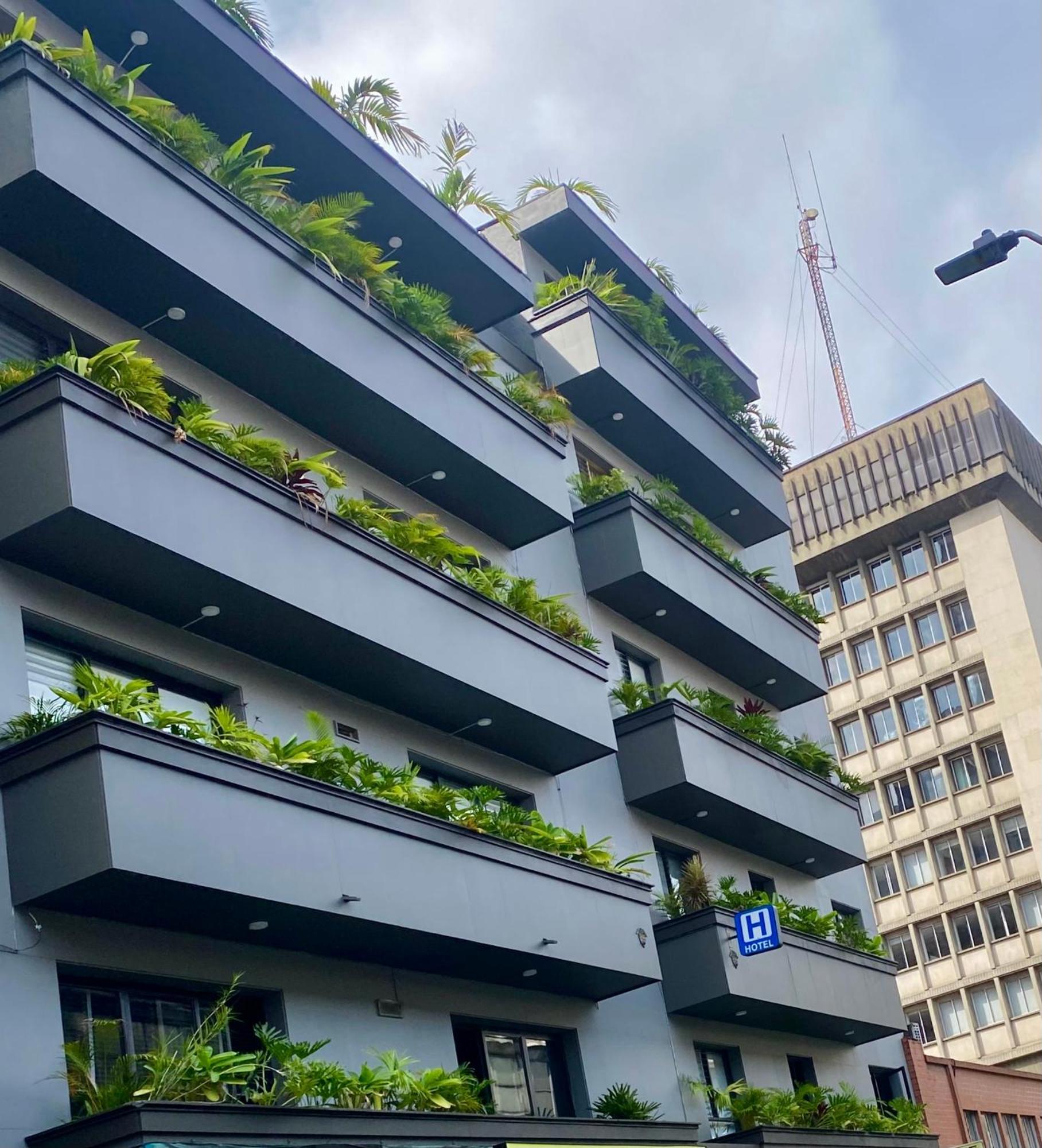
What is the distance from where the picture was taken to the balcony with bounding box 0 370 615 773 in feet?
53.5

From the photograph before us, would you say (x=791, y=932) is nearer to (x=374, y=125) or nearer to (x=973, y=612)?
(x=374, y=125)

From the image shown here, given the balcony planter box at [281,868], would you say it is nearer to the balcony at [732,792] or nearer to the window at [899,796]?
the balcony at [732,792]

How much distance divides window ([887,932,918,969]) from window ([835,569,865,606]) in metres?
13.8

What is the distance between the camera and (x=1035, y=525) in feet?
219

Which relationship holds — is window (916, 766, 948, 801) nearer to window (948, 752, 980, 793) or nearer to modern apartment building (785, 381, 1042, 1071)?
modern apartment building (785, 381, 1042, 1071)

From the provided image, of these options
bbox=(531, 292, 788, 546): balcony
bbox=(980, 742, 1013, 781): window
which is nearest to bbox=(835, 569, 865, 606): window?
bbox=(980, 742, 1013, 781): window

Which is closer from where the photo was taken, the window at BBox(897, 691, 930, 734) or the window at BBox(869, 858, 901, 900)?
the window at BBox(869, 858, 901, 900)

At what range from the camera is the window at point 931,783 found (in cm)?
6316

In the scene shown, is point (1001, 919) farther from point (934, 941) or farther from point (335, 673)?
point (335, 673)

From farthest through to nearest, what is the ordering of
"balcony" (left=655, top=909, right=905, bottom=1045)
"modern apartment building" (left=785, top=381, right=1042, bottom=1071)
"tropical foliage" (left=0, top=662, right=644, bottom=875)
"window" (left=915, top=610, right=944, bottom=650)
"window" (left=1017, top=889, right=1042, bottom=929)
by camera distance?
1. "window" (left=915, top=610, right=944, bottom=650)
2. "modern apartment building" (left=785, top=381, right=1042, bottom=1071)
3. "window" (left=1017, top=889, right=1042, bottom=929)
4. "balcony" (left=655, top=909, right=905, bottom=1045)
5. "tropical foliage" (left=0, top=662, right=644, bottom=875)

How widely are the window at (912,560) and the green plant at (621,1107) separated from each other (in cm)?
4535

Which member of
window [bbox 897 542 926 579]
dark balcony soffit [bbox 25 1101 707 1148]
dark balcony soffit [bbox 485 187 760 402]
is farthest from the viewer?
window [bbox 897 542 926 579]

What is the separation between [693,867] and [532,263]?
13.6 metres

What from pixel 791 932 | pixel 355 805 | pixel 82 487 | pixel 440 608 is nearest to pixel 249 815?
pixel 355 805
